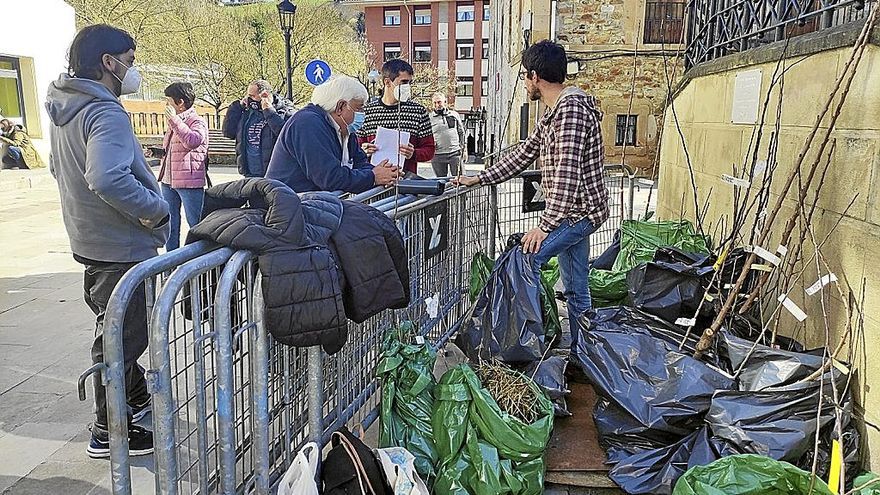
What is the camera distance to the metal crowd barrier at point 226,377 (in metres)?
1.83

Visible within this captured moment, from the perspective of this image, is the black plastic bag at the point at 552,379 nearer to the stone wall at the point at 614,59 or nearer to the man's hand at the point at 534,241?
the man's hand at the point at 534,241

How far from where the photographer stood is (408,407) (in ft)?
8.73

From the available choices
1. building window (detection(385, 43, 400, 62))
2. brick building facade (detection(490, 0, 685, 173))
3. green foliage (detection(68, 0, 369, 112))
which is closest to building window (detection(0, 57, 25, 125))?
green foliage (detection(68, 0, 369, 112))

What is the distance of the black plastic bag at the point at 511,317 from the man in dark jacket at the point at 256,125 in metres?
4.27

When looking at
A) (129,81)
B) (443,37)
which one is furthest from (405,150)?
(443,37)

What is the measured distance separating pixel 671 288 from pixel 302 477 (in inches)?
91.6

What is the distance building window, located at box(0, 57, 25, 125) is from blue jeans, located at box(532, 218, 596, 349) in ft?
51.0

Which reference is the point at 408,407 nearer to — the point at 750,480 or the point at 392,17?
the point at 750,480

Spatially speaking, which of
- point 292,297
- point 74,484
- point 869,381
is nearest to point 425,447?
point 292,297

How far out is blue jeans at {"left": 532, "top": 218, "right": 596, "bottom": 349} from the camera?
352 centimetres

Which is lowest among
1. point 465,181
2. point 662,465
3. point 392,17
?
point 662,465

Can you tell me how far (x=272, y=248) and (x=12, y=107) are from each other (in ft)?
54.5

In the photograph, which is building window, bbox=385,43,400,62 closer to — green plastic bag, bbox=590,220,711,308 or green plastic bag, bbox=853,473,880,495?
green plastic bag, bbox=590,220,711,308

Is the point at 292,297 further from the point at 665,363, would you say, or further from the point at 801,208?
the point at 801,208
